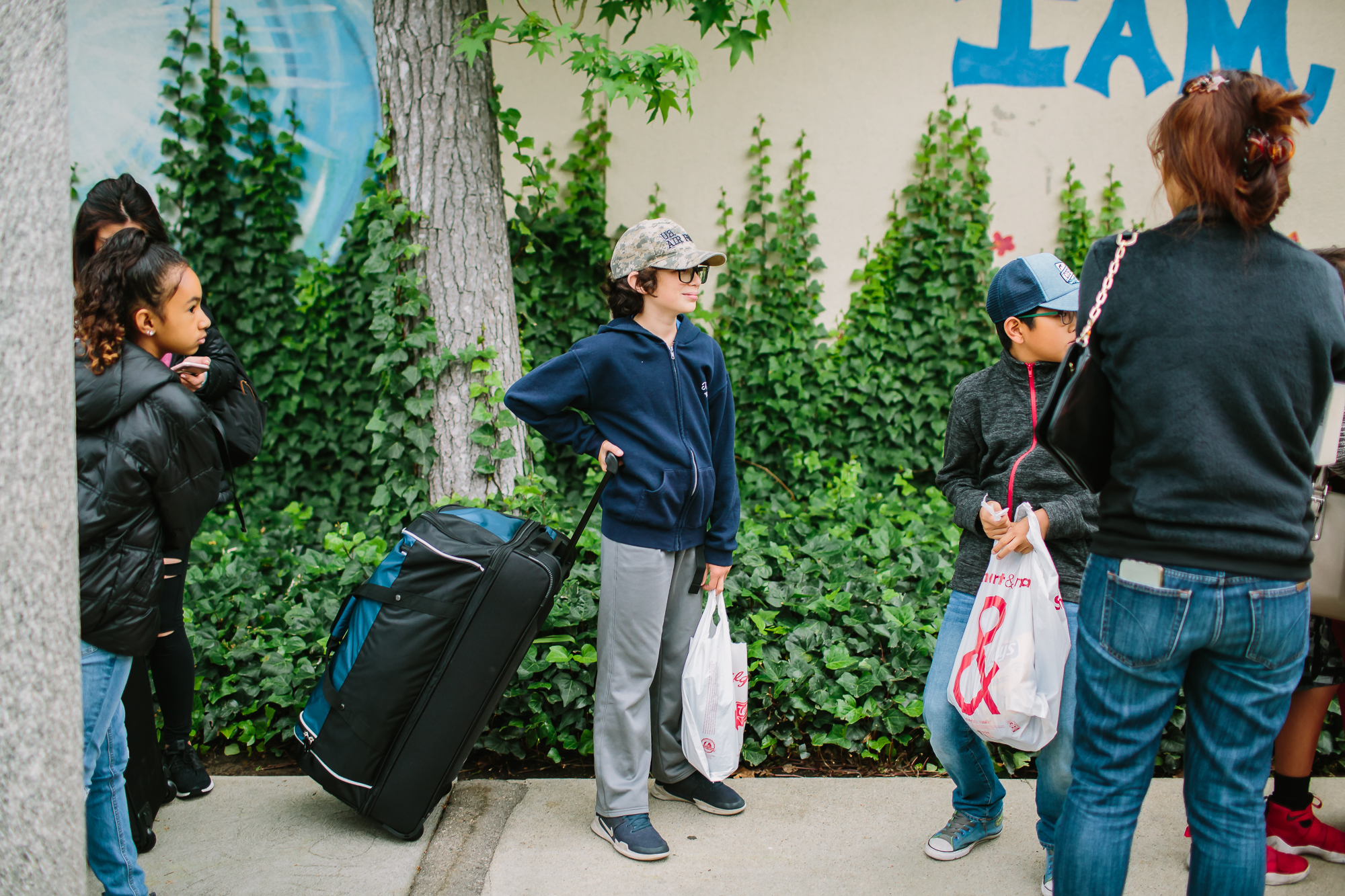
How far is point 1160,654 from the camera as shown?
1587 millimetres

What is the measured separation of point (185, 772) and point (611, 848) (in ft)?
4.52

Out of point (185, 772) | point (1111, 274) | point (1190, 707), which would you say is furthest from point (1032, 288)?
point (185, 772)

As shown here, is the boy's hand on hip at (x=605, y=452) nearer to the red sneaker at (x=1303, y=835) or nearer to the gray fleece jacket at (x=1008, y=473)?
the gray fleece jacket at (x=1008, y=473)

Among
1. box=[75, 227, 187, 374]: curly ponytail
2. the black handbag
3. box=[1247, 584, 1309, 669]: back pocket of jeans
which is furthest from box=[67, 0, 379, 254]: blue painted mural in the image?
box=[1247, 584, 1309, 669]: back pocket of jeans

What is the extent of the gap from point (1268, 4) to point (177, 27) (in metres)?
6.28

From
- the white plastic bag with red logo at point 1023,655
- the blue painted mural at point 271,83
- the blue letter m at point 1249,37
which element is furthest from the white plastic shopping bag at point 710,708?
the blue letter m at point 1249,37

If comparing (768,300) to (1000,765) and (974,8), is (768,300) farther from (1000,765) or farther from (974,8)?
(1000,765)

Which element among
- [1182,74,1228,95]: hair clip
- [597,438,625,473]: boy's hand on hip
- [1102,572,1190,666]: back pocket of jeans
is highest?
[1182,74,1228,95]: hair clip

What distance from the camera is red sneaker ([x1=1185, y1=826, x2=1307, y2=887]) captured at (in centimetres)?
238

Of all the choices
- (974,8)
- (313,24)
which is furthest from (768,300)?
(313,24)

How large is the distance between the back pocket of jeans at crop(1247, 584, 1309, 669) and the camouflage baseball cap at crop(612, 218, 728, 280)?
1553 millimetres

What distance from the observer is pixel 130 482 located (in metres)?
1.99

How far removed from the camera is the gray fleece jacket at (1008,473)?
86.9 inches

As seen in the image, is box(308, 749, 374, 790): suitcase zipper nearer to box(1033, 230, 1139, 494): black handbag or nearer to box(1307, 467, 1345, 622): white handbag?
box(1033, 230, 1139, 494): black handbag
